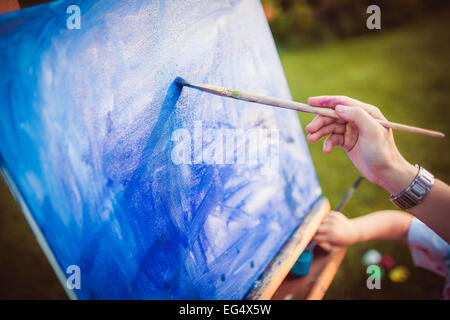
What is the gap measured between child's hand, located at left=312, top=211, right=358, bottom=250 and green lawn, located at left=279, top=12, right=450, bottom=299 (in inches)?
36.0

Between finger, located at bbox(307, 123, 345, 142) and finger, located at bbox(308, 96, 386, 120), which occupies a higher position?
finger, located at bbox(308, 96, 386, 120)

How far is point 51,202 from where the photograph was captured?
62 centimetres

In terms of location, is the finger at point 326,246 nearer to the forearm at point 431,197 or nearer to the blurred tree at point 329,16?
the forearm at point 431,197

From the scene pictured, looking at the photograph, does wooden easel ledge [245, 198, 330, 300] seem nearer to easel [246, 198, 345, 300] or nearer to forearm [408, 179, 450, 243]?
easel [246, 198, 345, 300]

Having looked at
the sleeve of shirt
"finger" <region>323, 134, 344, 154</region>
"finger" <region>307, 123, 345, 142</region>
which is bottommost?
the sleeve of shirt

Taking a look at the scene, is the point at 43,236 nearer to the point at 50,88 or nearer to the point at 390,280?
the point at 50,88

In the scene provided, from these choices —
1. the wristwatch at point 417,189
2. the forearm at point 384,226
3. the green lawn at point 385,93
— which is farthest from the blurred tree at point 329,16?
the wristwatch at point 417,189

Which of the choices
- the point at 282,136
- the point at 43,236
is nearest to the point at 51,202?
the point at 43,236

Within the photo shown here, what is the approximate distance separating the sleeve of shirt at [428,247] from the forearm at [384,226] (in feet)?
0.11

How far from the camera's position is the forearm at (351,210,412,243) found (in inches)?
47.3

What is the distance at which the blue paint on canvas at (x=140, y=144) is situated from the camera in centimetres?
59

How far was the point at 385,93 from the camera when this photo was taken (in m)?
3.88

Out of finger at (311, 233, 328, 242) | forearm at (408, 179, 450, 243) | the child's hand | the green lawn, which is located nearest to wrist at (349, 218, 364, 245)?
the child's hand

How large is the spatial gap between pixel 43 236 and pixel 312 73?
493 centimetres
